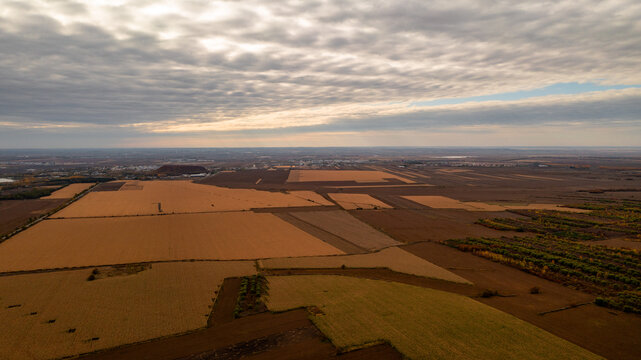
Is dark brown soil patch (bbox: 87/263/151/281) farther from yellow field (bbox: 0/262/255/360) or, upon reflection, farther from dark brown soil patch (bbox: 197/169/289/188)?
dark brown soil patch (bbox: 197/169/289/188)

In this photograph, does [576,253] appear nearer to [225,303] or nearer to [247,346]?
[247,346]

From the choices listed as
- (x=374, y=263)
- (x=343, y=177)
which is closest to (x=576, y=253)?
(x=374, y=263)

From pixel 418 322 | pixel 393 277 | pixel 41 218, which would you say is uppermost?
pixel 41 218

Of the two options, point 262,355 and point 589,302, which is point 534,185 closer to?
point 589,302

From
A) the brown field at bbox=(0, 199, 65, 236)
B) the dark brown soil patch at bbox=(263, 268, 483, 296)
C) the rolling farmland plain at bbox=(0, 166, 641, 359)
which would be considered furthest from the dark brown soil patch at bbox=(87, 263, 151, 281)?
the brown field at bbox=(0, 199, 65, 236)

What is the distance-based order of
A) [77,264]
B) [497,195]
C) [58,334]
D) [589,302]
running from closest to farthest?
[58,334]
[589,302]
[77,264]
[497,195]

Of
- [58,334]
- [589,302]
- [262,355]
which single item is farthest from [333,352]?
[589,302]
